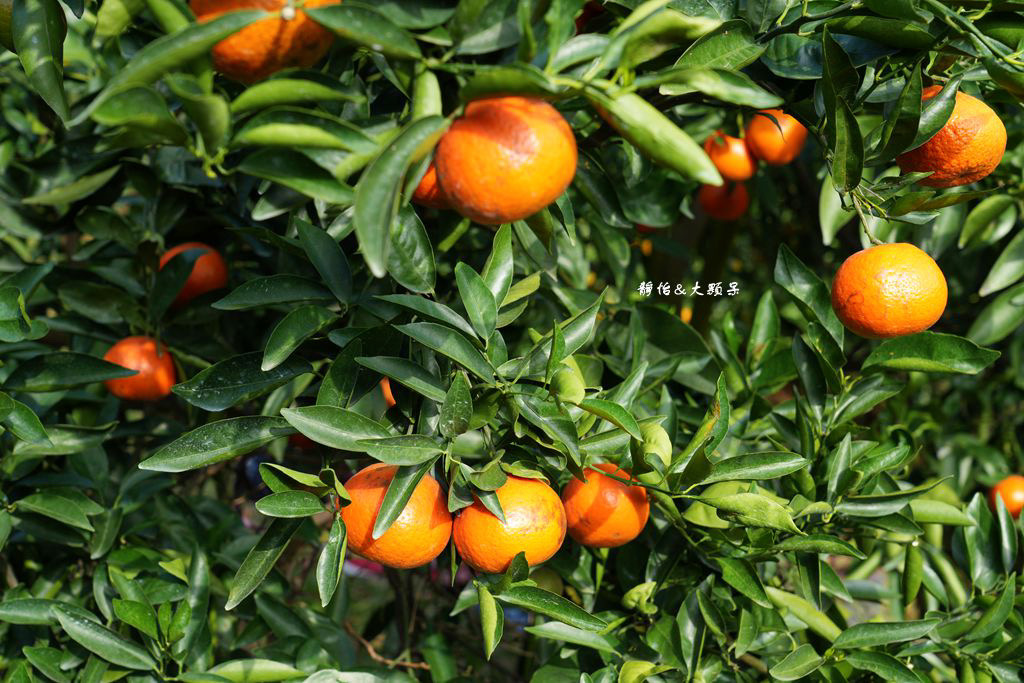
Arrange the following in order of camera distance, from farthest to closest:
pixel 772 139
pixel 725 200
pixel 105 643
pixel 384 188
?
pixel 725 200
pixel 772 139
pixel 105 643
pixel 384 188

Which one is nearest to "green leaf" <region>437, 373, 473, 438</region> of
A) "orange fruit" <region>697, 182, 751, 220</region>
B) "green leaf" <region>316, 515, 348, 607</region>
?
"green leaf" <region>316, 515, 348, 607</region>

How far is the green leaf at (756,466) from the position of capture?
2.61ft

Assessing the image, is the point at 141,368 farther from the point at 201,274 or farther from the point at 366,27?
the point at 366,27

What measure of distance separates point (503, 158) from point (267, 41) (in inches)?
6.7

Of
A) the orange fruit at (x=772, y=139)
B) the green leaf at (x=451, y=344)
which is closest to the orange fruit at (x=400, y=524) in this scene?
the green leaf at (x=451, y=344)

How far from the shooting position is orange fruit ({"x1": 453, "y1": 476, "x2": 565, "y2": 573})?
71 cm

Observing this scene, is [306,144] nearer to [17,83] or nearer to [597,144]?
[597,144]

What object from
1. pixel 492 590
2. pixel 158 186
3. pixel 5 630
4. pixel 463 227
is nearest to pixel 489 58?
pixel 463 227

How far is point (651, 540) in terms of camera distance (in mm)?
1066

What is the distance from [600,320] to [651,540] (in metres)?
0.33

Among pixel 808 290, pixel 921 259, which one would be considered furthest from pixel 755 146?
pixel 921 259

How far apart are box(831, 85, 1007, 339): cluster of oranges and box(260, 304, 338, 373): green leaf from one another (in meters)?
0.52

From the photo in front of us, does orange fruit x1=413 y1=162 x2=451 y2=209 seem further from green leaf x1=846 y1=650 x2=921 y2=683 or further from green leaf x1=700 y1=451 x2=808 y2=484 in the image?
green leaf x1=846 y1=650 x2=921 y2=683

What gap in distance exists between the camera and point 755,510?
787 millimetres
